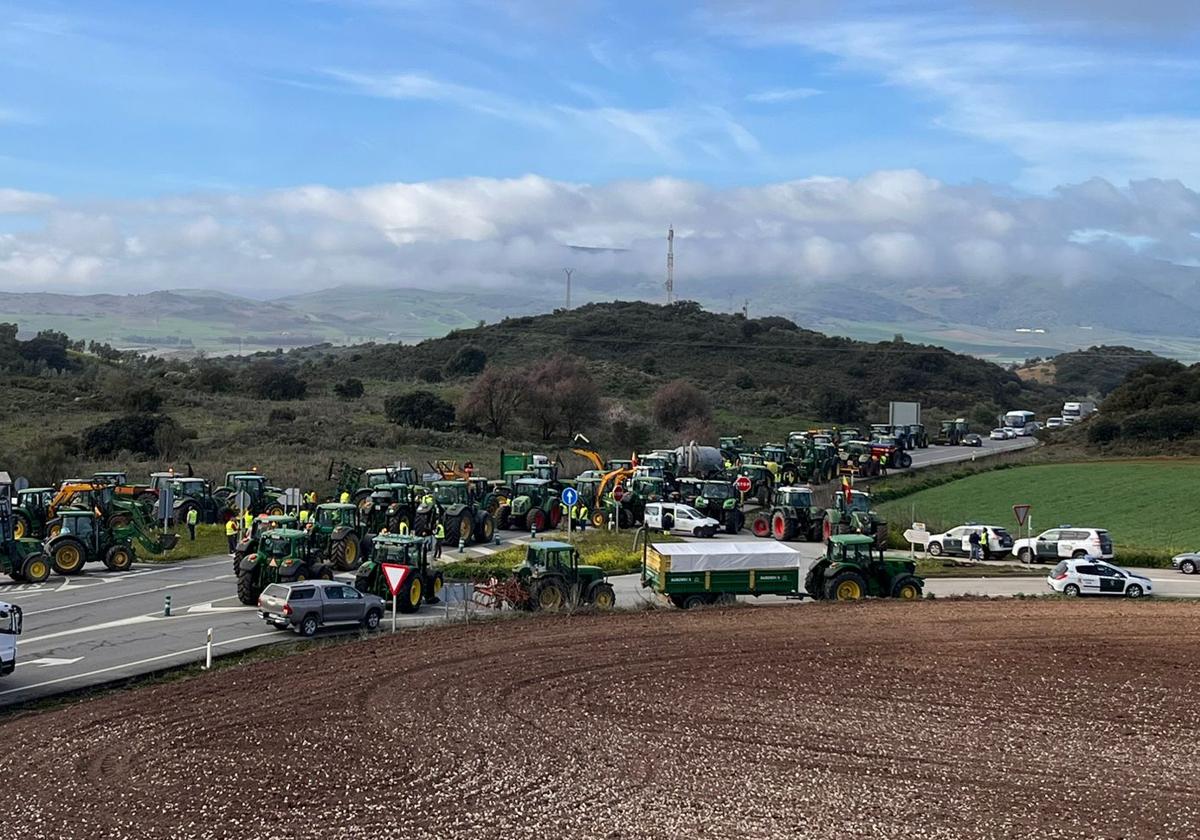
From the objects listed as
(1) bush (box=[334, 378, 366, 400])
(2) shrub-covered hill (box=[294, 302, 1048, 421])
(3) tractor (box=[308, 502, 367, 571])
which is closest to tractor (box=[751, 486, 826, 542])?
(3) tractor (box=[308, 502, 367, 571])

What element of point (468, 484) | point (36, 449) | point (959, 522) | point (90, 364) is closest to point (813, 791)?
point (468, 484)

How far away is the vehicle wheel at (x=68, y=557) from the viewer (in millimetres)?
33281

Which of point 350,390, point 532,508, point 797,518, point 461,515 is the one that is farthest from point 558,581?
point 350,390

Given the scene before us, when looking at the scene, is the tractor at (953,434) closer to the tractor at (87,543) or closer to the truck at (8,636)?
the tractor at (87,543)

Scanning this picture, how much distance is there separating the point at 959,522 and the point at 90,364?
9370cm

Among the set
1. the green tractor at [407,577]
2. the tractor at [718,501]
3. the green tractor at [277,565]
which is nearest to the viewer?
the green tractor at [407,577]

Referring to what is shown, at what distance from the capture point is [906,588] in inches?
1189

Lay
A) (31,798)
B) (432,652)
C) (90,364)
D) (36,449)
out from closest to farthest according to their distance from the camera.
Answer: (31,798)
(432,652)
(36,449)
(90,364)

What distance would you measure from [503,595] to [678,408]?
65552 millimetres

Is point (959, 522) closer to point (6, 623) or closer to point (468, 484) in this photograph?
point (468, 484)

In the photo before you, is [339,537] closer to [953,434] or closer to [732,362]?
[953,434]

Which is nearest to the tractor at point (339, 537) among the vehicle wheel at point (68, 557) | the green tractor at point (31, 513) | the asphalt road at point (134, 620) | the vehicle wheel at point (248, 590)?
the vehicle wheel at point (248, 590)

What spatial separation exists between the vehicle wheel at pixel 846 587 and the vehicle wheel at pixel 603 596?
17.2 feet

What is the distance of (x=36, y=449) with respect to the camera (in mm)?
55938
